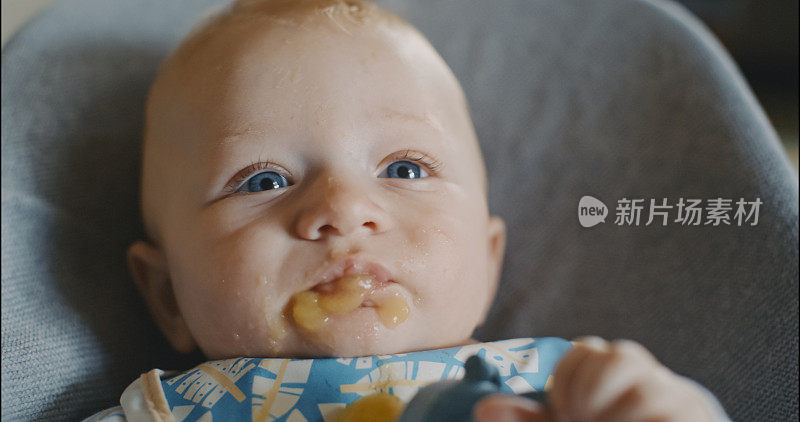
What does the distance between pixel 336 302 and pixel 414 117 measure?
270 mm

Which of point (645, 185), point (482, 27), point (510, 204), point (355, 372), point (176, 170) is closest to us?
point (355, 372)

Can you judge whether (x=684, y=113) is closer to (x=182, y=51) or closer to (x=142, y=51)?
(x=182, y=51)

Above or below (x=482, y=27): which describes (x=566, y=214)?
below

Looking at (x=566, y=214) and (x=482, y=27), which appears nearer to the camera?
(x=566, y=214)

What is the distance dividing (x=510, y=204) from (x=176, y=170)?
58 cm

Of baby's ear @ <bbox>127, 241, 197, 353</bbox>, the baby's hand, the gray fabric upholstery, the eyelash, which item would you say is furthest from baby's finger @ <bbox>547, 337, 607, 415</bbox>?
baby's ear @ <bbox>127, 241, 197, 353</bbox>

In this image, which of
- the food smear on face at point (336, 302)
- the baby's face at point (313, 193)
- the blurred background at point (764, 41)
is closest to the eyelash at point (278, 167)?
the baby's face at point (313, 193)

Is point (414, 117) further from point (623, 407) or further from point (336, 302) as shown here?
point (623, 407)

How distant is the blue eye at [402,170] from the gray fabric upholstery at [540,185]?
367mm

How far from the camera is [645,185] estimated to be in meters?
1.08

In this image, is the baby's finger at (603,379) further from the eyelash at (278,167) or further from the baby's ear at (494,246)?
the baby's ear at (494,246)

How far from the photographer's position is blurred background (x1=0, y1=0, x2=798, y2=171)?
1.91 metres

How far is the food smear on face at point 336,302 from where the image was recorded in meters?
0.73

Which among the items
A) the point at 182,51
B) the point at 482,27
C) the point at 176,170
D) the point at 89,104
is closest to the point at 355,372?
the point at 176,170
